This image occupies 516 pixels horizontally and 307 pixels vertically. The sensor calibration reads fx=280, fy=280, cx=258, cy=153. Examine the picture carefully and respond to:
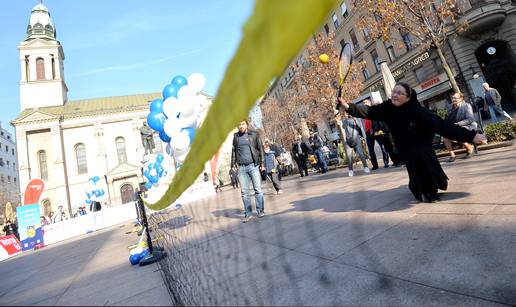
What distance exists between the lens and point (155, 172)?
1162 centimetres

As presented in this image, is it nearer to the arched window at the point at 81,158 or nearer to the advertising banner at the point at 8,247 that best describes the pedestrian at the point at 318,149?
the advertising banner at the point at 8,247

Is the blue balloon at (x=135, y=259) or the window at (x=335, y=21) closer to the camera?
the blue balloon at (x=135, y=259)

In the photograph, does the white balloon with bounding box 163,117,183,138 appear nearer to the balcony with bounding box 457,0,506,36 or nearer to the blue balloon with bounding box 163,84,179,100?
the blue balloon with bounding box 163,84,179,100

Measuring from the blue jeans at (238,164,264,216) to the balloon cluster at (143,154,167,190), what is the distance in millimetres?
7366

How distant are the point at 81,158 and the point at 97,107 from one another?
1080 centimetres

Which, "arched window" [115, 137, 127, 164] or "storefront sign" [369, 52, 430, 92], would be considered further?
"arched window" [115, 137, 127, 164]

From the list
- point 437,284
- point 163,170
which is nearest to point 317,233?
point 437,284

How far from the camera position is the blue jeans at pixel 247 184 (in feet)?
16.8

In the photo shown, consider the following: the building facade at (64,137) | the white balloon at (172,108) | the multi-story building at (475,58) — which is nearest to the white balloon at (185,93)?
the white balloon at (172,108)

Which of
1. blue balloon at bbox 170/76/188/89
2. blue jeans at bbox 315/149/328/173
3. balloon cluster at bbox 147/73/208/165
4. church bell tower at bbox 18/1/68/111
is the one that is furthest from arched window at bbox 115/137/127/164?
balloon cluster at bbox 147/73/208/165

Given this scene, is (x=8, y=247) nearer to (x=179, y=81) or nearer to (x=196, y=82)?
(x=179, y=81)

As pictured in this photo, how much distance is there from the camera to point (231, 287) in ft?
7.28

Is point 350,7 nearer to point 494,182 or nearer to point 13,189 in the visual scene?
point 494,182

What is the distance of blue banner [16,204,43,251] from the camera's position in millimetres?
13922
